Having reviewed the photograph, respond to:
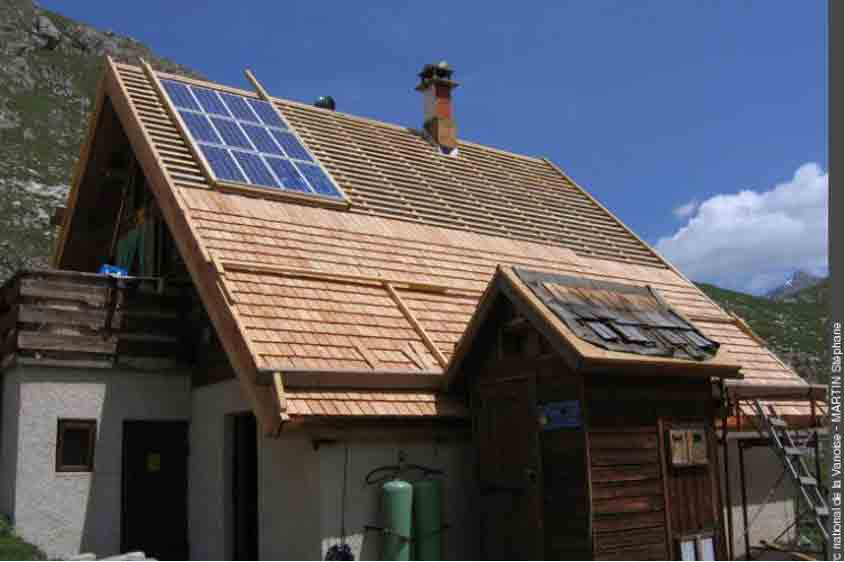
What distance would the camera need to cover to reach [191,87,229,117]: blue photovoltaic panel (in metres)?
16.8

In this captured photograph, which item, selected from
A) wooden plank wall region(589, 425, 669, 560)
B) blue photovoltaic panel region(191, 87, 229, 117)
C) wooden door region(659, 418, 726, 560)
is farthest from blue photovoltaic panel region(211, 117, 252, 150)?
wooden door region(659, 418, 726, 560)

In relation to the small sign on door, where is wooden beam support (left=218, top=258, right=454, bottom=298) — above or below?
above

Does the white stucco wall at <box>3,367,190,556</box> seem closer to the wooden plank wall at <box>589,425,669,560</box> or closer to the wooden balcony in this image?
the wooden balcony

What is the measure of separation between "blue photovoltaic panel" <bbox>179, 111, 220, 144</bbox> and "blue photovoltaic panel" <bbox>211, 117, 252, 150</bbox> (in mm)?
164

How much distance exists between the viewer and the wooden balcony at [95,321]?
41.5ft

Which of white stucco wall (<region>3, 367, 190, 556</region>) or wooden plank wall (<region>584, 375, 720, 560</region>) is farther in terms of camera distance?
white stucco wall (<region>3, 367, 190, 556</region>)

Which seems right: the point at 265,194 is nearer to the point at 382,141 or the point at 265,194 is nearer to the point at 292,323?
the point at 292,323

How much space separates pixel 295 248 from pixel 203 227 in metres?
1.39

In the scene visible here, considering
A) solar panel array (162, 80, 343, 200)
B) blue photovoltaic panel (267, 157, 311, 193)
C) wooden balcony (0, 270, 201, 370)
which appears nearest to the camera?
wooden balcony (0, 270, 201, 370)

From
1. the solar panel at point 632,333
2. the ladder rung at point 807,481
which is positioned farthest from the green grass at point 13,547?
the ladder rung at point 807,481

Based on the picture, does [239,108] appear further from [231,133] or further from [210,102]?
[231,133]

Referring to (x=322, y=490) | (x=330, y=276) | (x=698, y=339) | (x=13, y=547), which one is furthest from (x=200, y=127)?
(x=698, y=339)

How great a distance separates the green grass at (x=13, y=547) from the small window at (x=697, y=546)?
793 centimetres

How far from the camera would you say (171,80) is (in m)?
17.2
